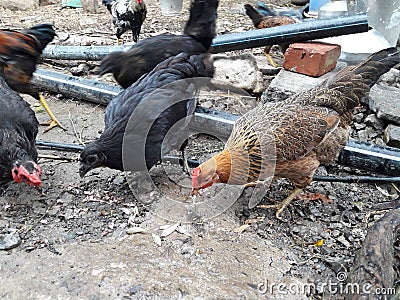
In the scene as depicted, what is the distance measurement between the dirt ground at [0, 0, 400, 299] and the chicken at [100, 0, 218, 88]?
90 cm

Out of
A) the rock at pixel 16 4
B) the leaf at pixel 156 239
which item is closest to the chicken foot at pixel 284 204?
the leaf at pixel 156 239

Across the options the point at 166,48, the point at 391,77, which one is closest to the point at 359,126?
the point at 391,77

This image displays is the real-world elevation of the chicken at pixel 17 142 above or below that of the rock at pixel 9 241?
above

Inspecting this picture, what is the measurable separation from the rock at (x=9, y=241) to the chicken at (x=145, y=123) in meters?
0.56

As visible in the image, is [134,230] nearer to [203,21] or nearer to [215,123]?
[215,123]

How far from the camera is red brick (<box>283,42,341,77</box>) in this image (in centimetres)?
385

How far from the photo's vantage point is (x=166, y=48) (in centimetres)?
349

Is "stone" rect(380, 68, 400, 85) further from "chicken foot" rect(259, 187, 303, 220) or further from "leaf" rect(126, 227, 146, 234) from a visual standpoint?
"leaf" rect(126, 227, 146, 234)

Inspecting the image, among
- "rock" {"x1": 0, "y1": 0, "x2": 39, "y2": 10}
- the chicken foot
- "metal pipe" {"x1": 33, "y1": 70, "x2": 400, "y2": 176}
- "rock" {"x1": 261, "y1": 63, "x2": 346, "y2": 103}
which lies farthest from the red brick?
"rock" {"x1": 0, "y1": 0, "x2": 39, "y2": 10}

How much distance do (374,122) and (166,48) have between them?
1925 millimetres

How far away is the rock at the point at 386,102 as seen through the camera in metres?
3.39

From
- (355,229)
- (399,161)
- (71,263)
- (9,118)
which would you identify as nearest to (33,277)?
(71,263)

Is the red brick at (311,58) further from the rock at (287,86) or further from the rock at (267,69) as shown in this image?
the rock at (267,69)

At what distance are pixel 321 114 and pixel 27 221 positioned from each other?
6.51 feet
